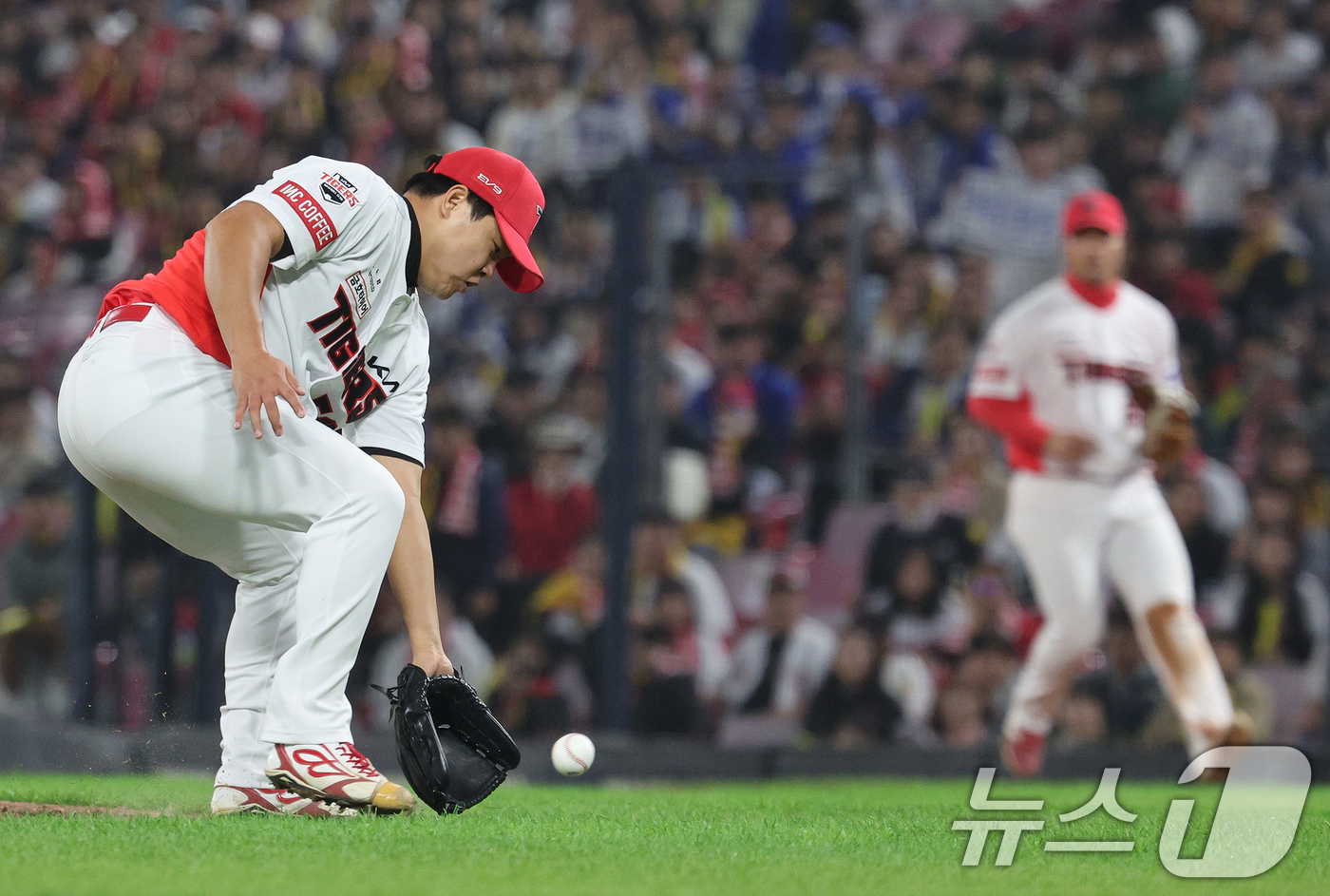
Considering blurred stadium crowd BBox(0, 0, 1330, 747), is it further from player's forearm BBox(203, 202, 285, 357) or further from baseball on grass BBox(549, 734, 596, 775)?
player's forearm BBox(203, 202, 285, 357)

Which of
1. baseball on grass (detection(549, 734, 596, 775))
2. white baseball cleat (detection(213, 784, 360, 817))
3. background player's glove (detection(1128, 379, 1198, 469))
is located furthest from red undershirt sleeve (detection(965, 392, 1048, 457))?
white baseball cleat (detection(213, 784, 360, 817))

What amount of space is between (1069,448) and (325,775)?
13.4 feet

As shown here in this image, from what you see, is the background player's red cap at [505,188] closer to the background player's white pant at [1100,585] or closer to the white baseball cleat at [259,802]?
the white baseball cleat at [259,802]

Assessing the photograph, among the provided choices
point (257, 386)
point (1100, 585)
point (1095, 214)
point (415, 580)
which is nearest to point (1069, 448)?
point (1100, 585)

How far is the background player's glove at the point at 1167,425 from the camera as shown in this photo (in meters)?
6.70

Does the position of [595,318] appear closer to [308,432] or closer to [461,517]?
[461,517]

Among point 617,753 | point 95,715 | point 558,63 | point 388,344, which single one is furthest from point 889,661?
point 558,63

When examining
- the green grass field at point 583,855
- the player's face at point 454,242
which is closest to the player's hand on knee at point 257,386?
the player's face at point 454,242

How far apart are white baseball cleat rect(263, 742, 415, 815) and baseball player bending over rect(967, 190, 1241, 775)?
3.94 m

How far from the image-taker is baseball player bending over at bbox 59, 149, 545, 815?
365cm

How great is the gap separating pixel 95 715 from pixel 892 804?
399 centimetres

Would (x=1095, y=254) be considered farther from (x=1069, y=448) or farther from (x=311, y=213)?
(x=311, y=213)

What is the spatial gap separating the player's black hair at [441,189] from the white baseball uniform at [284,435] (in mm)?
84

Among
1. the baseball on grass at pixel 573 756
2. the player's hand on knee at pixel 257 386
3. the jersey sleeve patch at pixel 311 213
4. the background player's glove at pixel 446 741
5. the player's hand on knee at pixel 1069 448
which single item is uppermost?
the jersey sleeve patch at pixel 311 213
